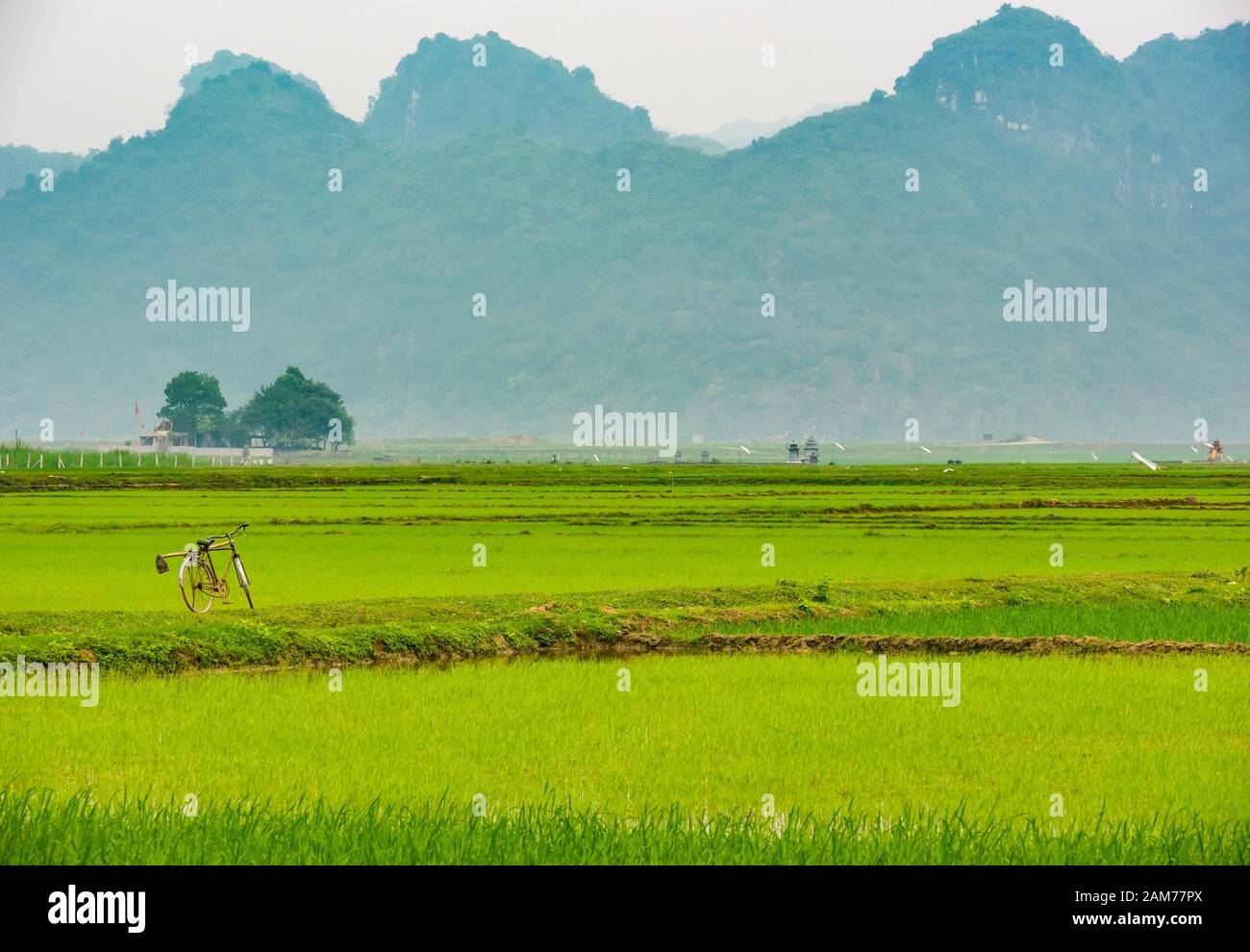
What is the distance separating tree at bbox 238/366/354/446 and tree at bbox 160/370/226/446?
458 centimetres

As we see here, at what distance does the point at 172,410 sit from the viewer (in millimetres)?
178250

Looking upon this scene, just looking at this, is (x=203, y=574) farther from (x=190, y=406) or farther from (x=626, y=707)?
(x=190, y=406)

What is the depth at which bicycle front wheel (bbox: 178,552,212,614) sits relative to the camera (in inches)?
728

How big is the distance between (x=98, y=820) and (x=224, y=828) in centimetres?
78

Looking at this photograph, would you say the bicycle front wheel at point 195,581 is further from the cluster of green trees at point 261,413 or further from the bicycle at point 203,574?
the cluster of green trees at point 261,413

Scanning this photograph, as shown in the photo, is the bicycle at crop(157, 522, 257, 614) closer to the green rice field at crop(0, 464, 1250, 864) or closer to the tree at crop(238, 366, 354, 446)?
the green rice field at crop(0, 464, 1250, 864)

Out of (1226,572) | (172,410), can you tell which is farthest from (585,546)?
(172,410)

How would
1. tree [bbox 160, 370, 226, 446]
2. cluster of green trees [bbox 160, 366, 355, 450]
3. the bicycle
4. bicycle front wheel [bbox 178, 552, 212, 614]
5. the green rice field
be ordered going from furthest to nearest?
tree [bbox 160, 370, 226, 446], cluster of green trees [bbox 160, 366, 355, 450], bicycle front wheel [bbox 178, 552, 212, 614], the bicycle, the green rice field

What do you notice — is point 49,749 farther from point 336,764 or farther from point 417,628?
point 417,628

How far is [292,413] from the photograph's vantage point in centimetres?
17625

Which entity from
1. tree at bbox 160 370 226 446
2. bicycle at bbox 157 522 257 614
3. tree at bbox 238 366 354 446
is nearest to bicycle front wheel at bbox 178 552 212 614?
bicycle at bbox 157 522 257 614

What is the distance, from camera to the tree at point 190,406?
176875 millimetres
